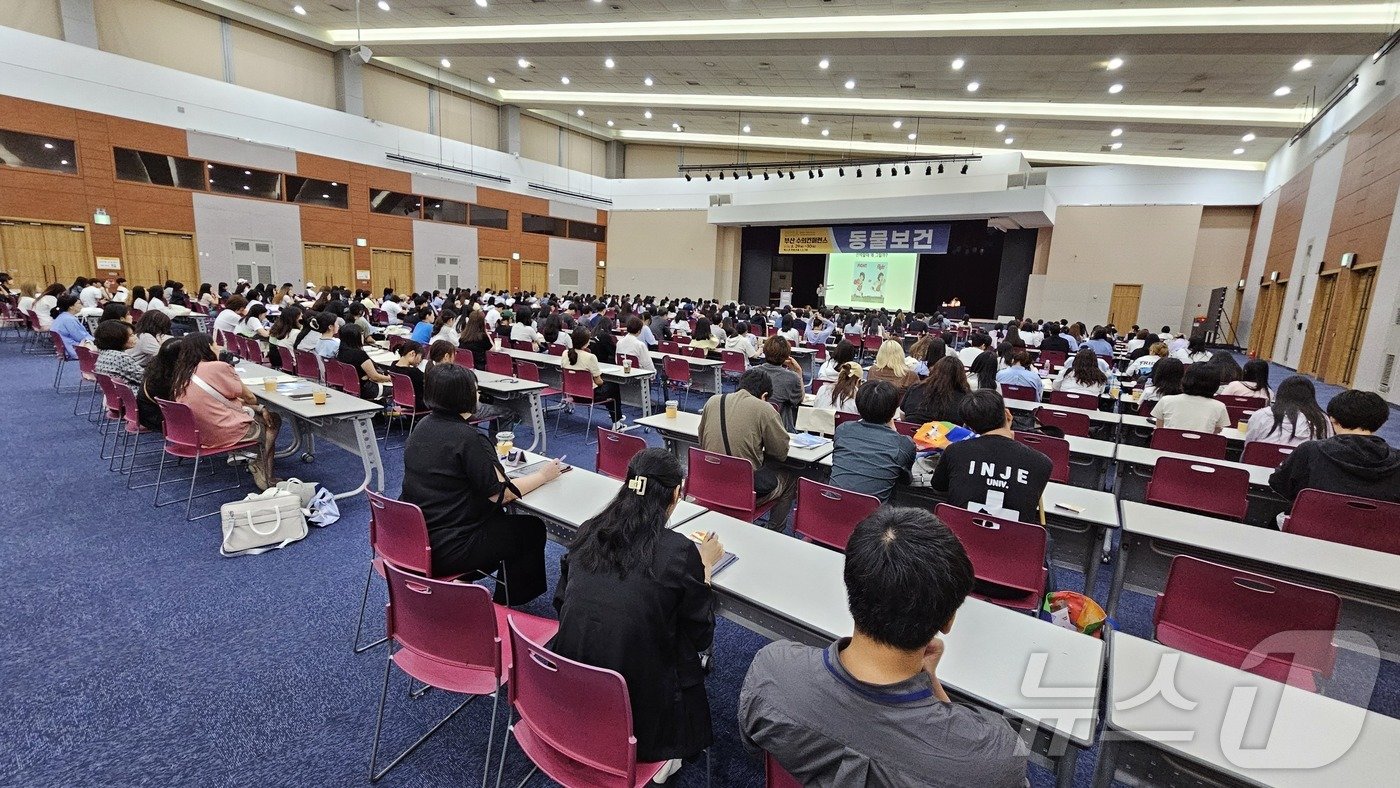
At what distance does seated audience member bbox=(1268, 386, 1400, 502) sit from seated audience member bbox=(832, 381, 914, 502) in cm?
195

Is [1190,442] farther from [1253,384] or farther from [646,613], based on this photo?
[646,613]

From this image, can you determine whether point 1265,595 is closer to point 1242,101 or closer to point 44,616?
point 44,616

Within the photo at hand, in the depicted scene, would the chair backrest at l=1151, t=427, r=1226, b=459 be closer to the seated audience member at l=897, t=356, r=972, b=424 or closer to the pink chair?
the seated audience member at l=897, t=356, r=972, b=424

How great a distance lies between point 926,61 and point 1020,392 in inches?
354

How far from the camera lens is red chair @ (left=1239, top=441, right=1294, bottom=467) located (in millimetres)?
3834

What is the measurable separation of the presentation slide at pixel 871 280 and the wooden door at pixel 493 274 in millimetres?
11526

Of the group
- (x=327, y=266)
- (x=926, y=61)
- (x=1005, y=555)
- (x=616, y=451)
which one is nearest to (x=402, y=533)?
(x=616, y=451)

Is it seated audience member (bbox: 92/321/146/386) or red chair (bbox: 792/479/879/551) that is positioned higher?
seated audience member (bbox: 92/321/146/386)

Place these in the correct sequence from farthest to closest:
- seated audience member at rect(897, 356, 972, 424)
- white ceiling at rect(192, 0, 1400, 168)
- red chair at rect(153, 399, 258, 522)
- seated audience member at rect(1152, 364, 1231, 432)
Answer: white ceiling at rect(192, 0, 1400, 168) → seated audience member at rect(1152, 364, 1231, 432) → seated audience member at rect(897, 356, 972, 424) → red chair at rect(153, 399, 258, 522)

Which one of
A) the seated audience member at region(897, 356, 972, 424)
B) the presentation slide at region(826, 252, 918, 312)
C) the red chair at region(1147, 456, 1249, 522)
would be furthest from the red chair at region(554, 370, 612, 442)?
the presentation slide at region(826, 252, 918, 312)

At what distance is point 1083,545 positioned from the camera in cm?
296

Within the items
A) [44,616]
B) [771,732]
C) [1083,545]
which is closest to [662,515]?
[771,732]

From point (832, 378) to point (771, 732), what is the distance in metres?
4.99

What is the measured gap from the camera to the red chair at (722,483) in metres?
3.28
